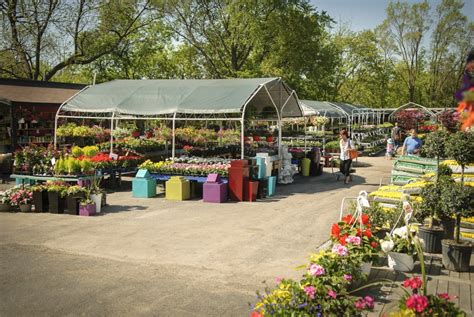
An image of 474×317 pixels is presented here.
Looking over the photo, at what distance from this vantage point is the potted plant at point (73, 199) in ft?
36.3

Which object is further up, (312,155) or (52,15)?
(52,15)

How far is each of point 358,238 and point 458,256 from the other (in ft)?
5.27

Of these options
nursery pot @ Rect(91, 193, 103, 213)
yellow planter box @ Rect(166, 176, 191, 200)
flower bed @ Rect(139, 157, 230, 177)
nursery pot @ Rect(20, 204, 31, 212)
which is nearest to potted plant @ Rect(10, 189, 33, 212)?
nursery pot @ Rect(20, 204, 31, 212)

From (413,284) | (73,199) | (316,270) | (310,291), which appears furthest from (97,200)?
(413,284)

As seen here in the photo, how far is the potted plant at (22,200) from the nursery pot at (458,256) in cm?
923

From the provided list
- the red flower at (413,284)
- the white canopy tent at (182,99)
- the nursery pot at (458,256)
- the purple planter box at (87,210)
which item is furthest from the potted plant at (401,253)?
the white canopy tent at (182,99)

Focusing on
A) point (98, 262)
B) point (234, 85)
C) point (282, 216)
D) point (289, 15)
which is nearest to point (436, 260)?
point (282, 216)

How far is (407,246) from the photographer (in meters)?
6.59

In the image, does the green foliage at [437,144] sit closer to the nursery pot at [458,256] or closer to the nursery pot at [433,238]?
the nursery pot at [433,238]

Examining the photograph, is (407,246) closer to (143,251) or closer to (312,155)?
(143,251)

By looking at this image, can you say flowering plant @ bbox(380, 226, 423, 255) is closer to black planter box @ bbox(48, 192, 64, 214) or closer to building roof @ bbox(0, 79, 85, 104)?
black planter box @ bbox(48, 192, 64, 214)

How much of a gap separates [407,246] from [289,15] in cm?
2921

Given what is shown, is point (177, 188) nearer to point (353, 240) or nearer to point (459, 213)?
point (353, 240)

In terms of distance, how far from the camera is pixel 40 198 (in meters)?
11.3
